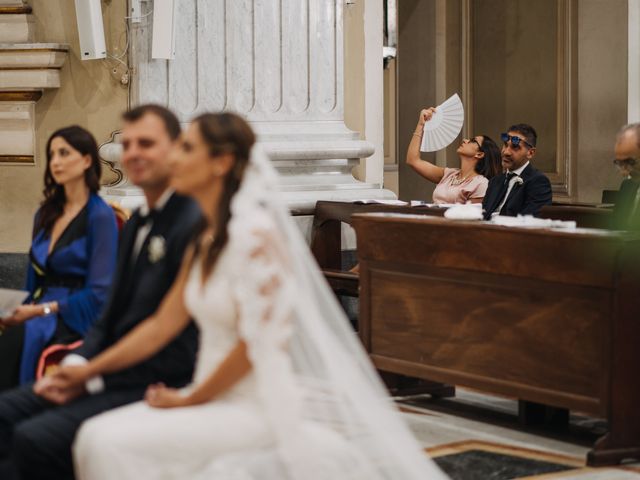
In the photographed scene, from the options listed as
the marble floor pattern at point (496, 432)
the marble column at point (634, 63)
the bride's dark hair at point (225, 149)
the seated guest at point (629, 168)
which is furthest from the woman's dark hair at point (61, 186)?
the marble column at point (634, 63)

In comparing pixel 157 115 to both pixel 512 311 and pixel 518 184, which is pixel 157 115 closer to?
pixel 512 311

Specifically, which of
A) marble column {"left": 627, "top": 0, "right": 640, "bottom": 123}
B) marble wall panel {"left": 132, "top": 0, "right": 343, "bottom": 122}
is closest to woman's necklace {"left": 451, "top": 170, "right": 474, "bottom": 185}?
marble wall panel {"left": 132, "top": 0, "right": 343, "bottom": 122}

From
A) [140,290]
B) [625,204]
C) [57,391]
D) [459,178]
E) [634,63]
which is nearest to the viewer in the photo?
[57,391]

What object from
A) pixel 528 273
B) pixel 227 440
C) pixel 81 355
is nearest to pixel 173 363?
pixel 81 355

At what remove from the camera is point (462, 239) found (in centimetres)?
521

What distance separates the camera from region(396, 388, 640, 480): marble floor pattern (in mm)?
4512

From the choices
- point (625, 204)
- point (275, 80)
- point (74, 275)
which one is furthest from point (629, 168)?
point (275, 80)

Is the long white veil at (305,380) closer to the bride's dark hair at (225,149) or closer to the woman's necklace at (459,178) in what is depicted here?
the bride's dark hair at (225,149)

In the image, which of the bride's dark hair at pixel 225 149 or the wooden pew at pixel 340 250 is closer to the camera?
the bride's dark hair at pixel 225 149

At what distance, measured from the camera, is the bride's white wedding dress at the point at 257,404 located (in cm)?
268

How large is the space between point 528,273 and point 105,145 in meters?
3.11

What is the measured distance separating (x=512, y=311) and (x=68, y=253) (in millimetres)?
1950

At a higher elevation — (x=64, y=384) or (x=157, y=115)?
(x=157, y=115)

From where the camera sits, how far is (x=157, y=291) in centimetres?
315
